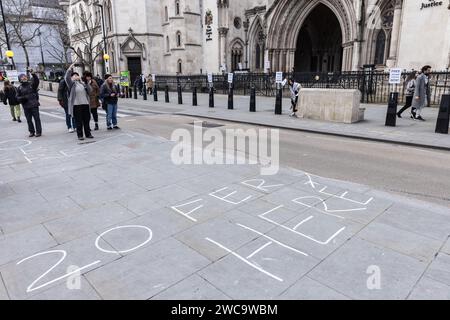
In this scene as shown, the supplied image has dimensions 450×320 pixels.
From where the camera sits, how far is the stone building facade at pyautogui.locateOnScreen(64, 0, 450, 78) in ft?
83.0

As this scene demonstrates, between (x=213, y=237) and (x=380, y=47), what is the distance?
87.2 ft

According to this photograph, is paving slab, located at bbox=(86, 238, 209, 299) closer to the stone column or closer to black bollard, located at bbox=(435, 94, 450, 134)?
black bollard, located at bbox=(435, 94, 450, 134)

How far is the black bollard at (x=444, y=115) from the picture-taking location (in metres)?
9.85

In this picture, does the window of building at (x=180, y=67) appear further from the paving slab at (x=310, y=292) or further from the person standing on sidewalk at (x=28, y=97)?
the paving slab at (x=310, y=292)

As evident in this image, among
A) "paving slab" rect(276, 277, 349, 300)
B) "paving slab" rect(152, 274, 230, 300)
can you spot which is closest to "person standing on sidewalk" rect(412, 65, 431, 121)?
"paving slab" rect(276, 277, 349, 300)

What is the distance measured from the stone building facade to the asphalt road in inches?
628

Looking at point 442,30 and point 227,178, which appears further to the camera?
point 442,30

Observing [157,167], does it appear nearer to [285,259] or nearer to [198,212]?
[198,212]

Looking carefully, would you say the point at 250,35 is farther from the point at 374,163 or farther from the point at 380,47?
the point at 374,163

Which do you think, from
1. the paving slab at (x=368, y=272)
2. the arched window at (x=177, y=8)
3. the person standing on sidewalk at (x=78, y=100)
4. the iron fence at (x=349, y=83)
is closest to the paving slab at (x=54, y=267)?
the paving slab at (x=368, y=272)
